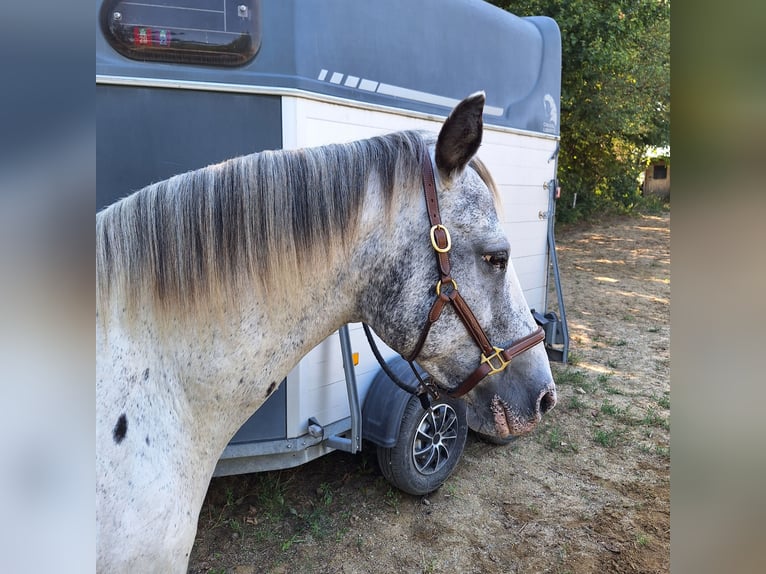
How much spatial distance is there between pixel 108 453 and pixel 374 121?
2.22m

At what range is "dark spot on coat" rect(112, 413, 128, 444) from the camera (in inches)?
48.9

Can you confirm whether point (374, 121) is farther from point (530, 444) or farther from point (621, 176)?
point (621, 176)

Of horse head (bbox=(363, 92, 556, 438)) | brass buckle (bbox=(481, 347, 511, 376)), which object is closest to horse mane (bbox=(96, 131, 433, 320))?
horse head (bbox=(363, 92, 556, 438))

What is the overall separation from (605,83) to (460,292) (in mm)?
10965

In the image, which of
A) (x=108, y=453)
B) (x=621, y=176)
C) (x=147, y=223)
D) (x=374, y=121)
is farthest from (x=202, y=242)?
(x=621, y=176)

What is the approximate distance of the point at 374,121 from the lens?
2869 millimetres

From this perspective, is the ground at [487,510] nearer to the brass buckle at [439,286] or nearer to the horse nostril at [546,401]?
the horse nostril at [546,401]

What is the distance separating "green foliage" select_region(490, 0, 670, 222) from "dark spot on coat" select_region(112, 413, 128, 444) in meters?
9.06

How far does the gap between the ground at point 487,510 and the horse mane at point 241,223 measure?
2085mm

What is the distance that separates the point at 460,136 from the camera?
1453mm

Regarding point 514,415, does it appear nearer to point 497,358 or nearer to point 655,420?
point 497,358

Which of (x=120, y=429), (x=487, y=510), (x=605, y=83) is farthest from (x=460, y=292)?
(x=605, y=83)

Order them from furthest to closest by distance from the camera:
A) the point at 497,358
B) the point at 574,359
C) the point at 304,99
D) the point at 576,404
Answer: the point at 574,359 → the point at 576,404 → the point at 304,99 → the point at 497,358

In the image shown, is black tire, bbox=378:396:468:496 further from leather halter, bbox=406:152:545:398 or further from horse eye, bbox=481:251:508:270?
horse eye, bbox=481:251:508:270
